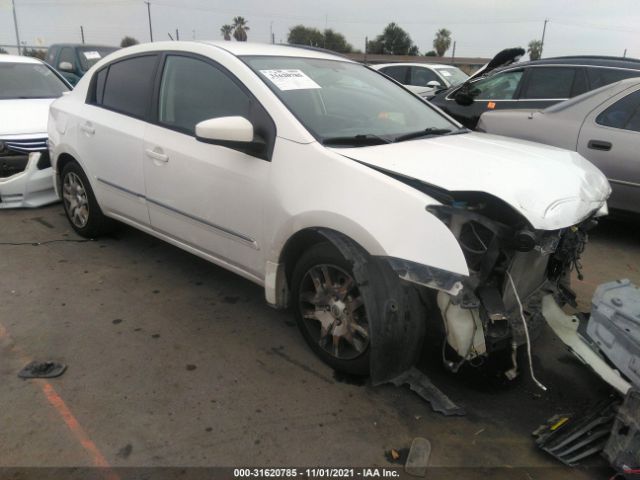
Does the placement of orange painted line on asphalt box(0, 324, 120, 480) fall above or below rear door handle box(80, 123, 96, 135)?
below

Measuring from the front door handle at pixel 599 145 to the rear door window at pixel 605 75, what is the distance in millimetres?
1529

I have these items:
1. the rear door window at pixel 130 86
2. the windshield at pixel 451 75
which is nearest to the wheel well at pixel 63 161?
the rear door window at pixel 130 86

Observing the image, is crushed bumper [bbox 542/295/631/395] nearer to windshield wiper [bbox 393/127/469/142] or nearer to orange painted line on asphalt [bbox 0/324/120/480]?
windshield wiper [bbox 393/127/469/142]

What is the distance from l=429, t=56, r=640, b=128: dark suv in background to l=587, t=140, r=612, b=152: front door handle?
1538mm

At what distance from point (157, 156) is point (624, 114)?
13.6 ft

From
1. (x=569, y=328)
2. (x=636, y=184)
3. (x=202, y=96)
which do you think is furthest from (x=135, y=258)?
(x=636, y=184)

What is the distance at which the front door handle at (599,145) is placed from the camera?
4652mm

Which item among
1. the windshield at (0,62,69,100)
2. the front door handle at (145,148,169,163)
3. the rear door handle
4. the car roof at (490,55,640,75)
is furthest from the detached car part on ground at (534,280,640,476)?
the windshield at (0,62,69,100)

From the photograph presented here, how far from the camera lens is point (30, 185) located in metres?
5.34

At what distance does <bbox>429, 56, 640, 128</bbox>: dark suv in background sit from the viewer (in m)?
5.92

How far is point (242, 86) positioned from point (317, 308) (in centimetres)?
136

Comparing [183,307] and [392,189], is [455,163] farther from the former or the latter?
[183,307]

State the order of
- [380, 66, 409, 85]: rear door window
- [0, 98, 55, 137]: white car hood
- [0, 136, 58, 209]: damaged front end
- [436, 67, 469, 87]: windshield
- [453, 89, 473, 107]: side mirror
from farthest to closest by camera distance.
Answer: [380, 66, 409, 85]: rear door window
[436, 67, 469, 87]: windshield
[453, 89, 473, 107]: side mirror
[0, 98, 55, 137]: white car hood
[0, 136, 58, 209]: damaged front end

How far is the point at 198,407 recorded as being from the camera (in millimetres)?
2502
